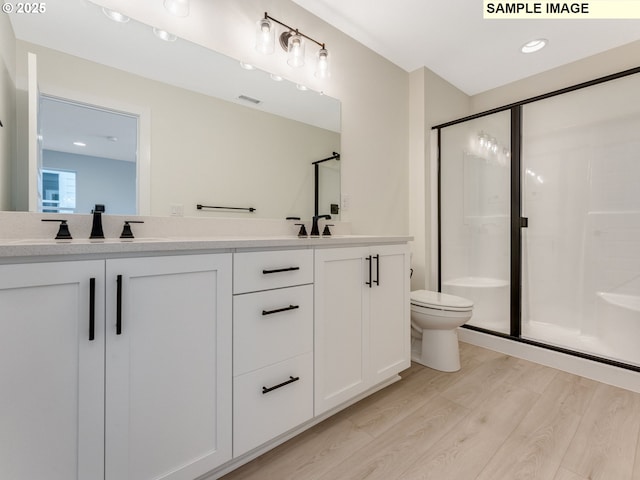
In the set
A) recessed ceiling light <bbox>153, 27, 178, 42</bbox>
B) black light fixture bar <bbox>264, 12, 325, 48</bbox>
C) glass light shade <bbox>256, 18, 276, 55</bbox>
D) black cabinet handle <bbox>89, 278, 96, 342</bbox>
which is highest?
black light fixture bar <bbox>264, 12, 325, 48</bbox>

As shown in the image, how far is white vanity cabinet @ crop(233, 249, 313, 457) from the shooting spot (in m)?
1.11

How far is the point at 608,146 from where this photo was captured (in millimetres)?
2068

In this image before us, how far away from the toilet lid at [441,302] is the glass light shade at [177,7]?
2.04 metres

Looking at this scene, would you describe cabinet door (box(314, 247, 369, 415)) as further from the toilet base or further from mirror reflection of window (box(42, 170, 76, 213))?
mirror reflection of window (box(42, 170, 76, 213))

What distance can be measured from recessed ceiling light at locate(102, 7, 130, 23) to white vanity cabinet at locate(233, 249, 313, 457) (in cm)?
116

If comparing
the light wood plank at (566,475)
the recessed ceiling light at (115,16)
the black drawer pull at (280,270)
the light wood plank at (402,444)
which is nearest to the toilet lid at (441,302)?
the light wood plank at (402,444)

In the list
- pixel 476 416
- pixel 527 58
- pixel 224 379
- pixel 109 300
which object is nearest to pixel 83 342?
pixel 109 300

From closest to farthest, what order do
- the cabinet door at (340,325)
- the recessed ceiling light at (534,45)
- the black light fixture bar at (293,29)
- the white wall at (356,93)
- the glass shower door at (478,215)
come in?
the cabinet door at (340,325) → the white wall at (356,93) → the black light fixture bar at (293,29) → the recessed ceiling light at (534,45) → the glass shower door at (478,215)

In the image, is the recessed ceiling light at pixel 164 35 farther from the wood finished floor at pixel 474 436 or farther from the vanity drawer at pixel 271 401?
the wood finished floor at pixel 474 436

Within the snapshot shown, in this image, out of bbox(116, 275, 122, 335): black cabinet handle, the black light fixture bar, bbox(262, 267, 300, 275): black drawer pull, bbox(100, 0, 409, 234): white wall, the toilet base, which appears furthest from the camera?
the toilet base

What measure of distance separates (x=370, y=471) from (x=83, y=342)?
112 centimetres

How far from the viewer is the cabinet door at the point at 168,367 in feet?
2.85

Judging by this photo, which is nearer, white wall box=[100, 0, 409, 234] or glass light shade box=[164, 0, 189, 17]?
glass light shade box=[164, 0, 189, 17]

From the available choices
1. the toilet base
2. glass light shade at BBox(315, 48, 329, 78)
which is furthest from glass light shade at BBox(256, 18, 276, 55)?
the toilet base
